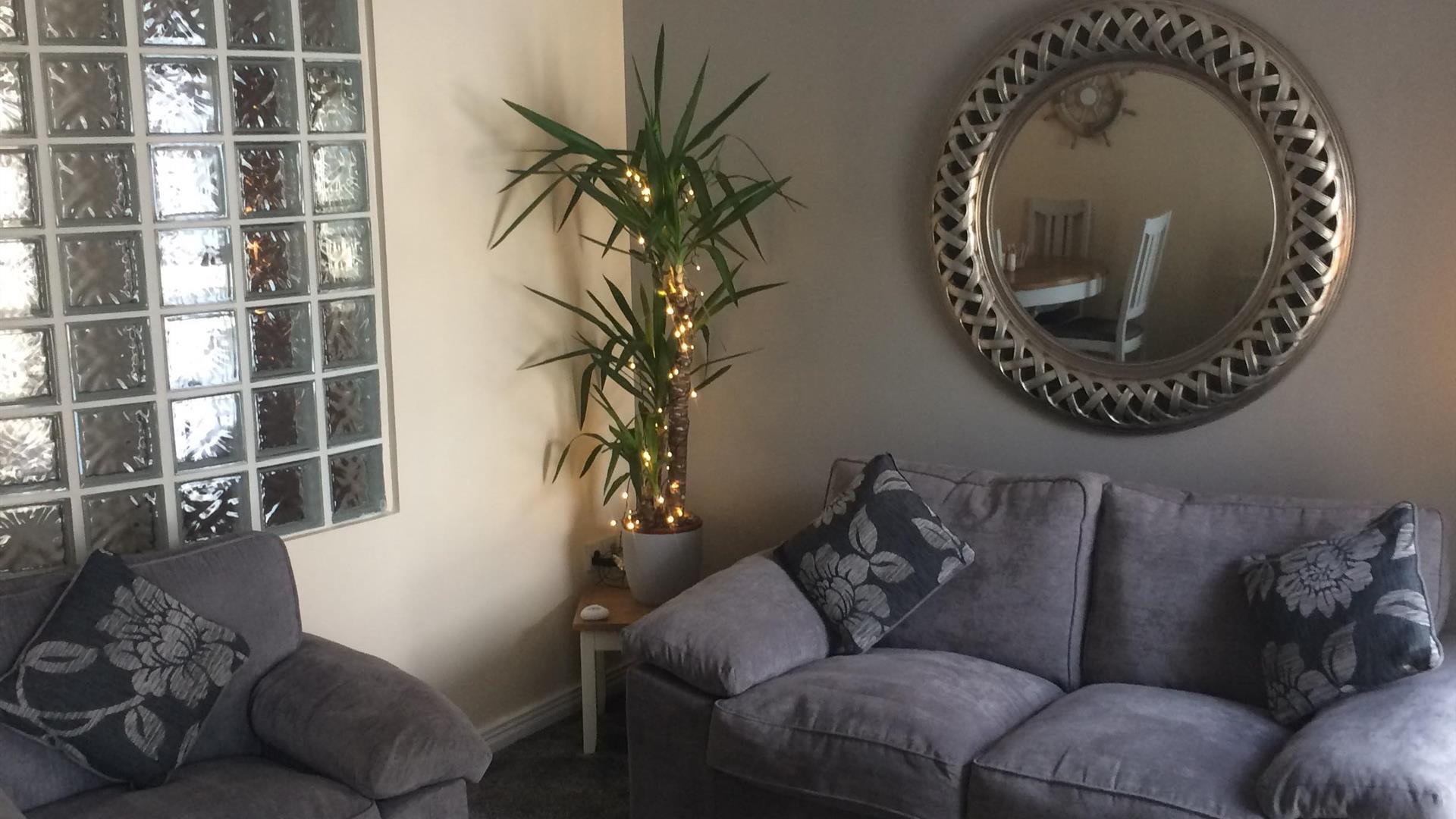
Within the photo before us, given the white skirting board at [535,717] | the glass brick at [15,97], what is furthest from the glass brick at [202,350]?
the white skirting board at [535,717]

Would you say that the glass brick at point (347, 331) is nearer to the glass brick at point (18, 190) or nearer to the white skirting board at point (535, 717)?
the glass brick at point (18, 190)

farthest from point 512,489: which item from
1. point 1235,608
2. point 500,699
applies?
point 1235,608

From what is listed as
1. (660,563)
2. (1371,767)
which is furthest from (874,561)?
(1371,767)

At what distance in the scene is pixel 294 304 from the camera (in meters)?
3.00

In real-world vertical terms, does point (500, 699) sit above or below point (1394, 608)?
below

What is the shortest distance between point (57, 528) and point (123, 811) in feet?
2.41

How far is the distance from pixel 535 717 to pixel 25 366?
1.69 metres

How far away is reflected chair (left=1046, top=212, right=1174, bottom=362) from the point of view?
10.00 feet

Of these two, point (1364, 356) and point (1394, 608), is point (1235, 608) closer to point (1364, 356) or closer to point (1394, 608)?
point (1394, 608)

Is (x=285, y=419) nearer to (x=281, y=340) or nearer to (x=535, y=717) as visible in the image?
(x=281, y=340)

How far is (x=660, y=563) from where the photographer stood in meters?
3.49

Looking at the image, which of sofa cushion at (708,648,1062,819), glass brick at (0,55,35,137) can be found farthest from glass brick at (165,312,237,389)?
sofa cushion at (708,648,1062,819)

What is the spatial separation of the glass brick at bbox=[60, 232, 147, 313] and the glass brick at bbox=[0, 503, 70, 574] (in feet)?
1.39

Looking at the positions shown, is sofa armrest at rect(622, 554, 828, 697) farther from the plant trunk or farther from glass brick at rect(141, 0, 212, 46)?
glass brick at rect(141, 0, 212, 46)
